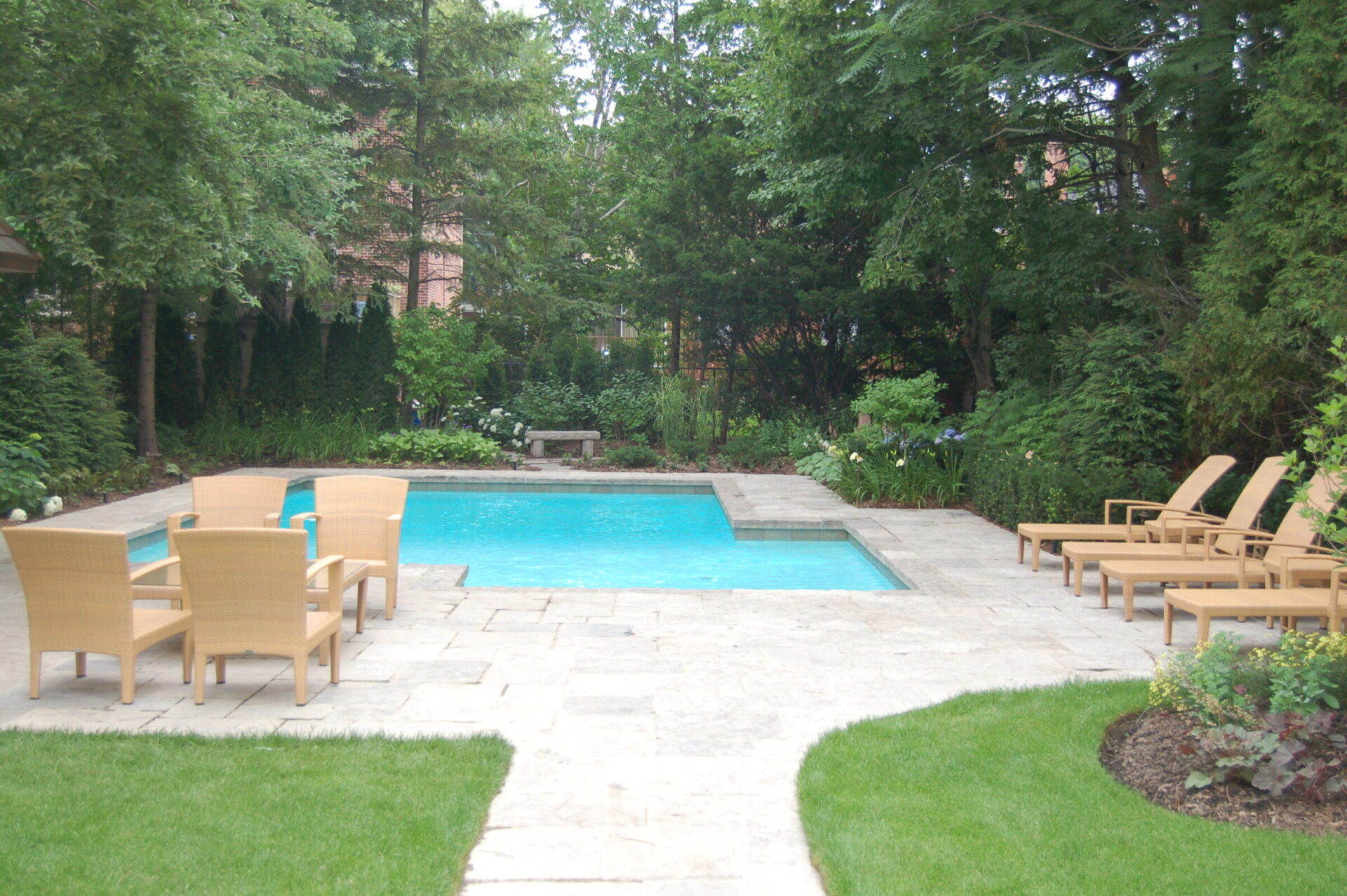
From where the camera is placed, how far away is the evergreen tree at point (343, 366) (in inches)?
649

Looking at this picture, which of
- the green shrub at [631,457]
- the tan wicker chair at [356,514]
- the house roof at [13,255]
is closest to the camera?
the tan wicker chair at [356,514]

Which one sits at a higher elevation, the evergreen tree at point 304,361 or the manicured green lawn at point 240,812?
the evergreen tree at point 304,361

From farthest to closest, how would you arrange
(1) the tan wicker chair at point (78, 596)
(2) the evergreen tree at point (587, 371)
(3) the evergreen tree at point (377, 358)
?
(2) the evergreen tree at point (587, 371) < (3) the evergreen tree at point (377, 358) < (1) the tan wicker chair at point (78, 596)

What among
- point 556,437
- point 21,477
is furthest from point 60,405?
point 556,437

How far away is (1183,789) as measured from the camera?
358 cm

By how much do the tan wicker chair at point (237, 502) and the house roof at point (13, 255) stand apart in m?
2.15

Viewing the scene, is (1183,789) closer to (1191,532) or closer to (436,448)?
(1191,532)

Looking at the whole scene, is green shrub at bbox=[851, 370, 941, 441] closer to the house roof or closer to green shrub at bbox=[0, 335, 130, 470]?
the house roof

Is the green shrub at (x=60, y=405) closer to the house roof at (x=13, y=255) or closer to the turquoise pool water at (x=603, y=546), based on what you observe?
the turquoise pool water at (x=603, y=546)

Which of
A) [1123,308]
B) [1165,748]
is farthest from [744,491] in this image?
[1165,748]

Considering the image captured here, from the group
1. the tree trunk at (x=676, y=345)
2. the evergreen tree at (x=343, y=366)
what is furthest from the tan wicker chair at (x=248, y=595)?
the tree trunk at (x=676, y=345)

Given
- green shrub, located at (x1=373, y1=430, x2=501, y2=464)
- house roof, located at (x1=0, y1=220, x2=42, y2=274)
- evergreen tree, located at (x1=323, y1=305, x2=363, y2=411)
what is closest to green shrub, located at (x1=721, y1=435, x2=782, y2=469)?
green shrub, located at (x1=373, y1=430, x2=501, y2=464)

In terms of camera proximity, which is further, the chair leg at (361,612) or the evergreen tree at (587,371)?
the evergreen tree at (587,371)

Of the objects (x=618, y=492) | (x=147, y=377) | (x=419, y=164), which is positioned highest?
(x=419, y=164)
